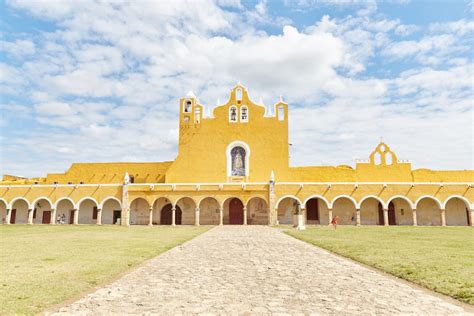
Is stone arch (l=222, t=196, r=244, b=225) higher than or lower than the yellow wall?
lower

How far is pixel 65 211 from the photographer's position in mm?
34562

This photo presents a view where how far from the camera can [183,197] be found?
105ft

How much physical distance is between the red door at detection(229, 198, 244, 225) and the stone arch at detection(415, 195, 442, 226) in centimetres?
1549

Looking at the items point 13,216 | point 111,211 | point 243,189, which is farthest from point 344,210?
point 13,216

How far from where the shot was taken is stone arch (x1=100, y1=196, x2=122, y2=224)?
33.9m

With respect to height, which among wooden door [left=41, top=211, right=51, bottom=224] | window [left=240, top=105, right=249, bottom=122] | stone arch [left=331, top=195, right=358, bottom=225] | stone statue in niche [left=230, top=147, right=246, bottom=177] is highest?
window [left=240, top=105, right=249, bottom=122]

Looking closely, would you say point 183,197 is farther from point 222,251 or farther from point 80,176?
point 222,251

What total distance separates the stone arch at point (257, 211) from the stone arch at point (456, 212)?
1582 centimetres

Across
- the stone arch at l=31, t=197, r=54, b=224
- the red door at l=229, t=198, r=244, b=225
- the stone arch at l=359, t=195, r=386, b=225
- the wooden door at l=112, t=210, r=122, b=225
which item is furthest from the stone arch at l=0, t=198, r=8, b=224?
the stone arch at l=359, t=195, r=386, b=225

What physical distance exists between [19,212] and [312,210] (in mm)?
28685

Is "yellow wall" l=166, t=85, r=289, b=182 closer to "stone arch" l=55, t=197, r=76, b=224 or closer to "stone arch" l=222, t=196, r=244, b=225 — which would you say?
"stone arch" l=222, t=196, r=244, b=225

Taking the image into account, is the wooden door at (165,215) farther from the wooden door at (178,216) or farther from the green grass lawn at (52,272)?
the green grass lawn at (52,272)

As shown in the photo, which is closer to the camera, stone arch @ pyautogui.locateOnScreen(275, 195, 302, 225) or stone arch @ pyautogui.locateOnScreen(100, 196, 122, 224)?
stone arch @ pyautogui.locateOnScreen(275, 195, 302, 225)

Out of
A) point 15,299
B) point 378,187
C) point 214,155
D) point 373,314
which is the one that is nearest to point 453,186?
point 378,187
